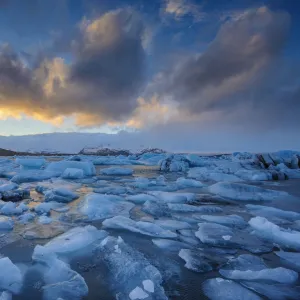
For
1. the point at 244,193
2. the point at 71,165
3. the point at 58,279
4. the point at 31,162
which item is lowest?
the point at 58,279

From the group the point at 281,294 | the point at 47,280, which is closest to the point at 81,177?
the point at 47,280

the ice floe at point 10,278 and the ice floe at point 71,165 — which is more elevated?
the ice floe at point 71,165

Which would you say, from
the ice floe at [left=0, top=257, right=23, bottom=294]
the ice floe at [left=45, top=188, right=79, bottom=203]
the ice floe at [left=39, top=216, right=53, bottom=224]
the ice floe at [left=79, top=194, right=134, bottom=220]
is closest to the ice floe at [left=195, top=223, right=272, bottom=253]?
the ice floe at [left=79, top=194, right=134, bottom=220]

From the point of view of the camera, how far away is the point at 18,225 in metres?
3.47

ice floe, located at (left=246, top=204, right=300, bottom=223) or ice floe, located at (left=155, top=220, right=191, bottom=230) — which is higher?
ice floe, located at (left=246, top=204, right=300, bottom=223)

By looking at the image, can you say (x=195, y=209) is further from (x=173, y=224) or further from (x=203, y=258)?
(x=203, y=258)

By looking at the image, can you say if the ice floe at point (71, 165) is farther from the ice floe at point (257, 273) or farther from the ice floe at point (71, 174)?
the ice floe at point (257, 273)

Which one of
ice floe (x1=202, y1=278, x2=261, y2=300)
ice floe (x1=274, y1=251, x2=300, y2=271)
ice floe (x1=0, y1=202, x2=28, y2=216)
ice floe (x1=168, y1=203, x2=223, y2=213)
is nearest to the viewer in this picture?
ice floe (x1=202, y1=278, x2=261, y2=300)

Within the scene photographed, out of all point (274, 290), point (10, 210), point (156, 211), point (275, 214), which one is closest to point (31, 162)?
point (10, 210)

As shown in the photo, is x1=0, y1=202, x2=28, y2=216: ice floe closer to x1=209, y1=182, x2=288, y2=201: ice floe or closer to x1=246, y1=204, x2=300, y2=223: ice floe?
x1=246, y1=204, x2=300, y2=223: ice floe

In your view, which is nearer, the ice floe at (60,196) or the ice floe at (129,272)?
the ice floe at (129,272)

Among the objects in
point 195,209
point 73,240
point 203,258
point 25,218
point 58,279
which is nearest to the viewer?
point 58,279

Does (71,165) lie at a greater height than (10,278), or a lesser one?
greater

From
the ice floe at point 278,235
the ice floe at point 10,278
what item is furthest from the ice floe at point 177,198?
the ice floe at point 10,278
